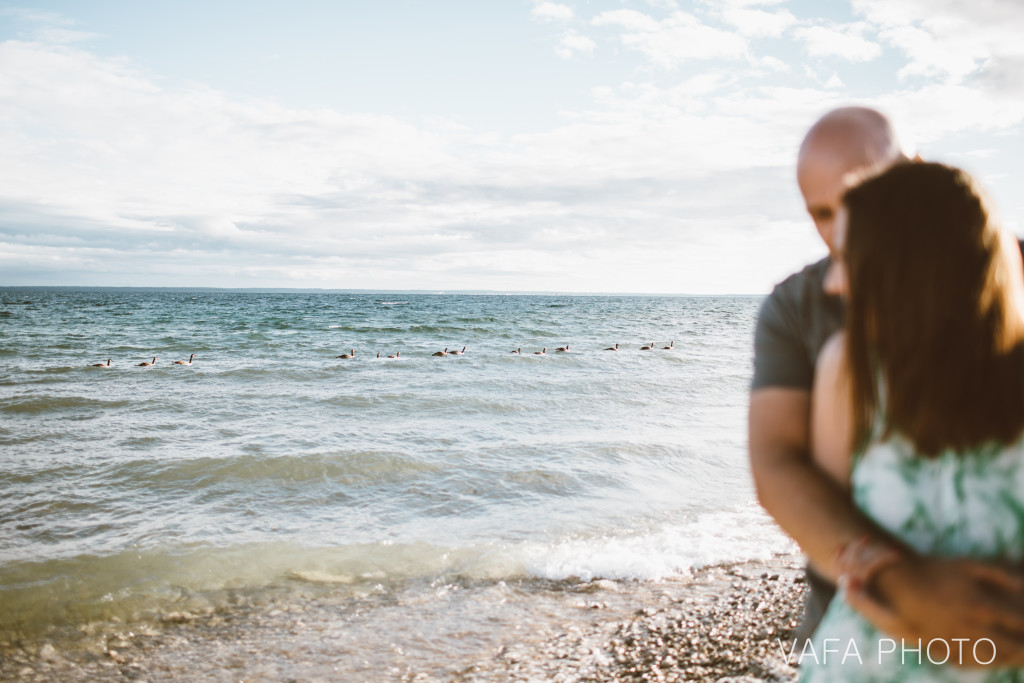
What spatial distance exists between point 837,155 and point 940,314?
473mm

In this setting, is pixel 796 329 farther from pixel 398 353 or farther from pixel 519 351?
pixel 519 351

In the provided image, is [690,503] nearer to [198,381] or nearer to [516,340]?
[198,381]

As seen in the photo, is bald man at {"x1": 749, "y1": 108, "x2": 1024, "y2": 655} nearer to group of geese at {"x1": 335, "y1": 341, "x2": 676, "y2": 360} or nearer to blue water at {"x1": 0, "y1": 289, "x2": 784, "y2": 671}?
blue water at {"x1": 0, "y1": 289, "x2": 784, "y2": 671}

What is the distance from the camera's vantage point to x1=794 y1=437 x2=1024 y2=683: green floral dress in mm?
1015

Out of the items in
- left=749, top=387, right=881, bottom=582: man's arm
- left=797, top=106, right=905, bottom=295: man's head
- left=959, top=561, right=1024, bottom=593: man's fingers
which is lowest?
left=959, top=561, right=1024, bottom=593: man's fingers

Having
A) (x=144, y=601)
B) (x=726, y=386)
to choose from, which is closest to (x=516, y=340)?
(x=726, y=386)

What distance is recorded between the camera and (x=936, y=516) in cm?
105

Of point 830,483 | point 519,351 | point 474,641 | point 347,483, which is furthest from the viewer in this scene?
point 519,351

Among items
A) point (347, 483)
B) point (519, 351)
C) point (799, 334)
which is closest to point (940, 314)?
point (799, 334)

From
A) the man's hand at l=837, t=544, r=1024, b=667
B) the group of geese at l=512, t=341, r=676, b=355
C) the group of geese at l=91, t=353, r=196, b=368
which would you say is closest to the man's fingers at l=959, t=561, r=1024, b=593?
the man's hand at l=837, t=544, r=1024, b=667

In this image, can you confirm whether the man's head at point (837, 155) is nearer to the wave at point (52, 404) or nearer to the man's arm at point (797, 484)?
the man's arm at point (797, 484)

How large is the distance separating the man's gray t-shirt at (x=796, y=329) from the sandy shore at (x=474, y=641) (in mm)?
2994

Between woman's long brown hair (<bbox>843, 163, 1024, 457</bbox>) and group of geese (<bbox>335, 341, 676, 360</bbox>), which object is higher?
woman's long brown hair (<bbox>843, 163, 1024, 457</bbox>)

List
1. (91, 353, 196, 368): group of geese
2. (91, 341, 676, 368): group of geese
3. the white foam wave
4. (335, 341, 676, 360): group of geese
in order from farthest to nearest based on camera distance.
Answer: (335, 341, 676, 360): group of geese < (91, 341, 676, 368): group of geese < (91, 353, 196, 368): group of geese < the white foam wave
